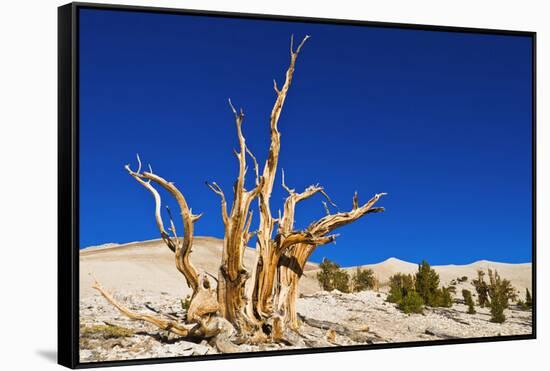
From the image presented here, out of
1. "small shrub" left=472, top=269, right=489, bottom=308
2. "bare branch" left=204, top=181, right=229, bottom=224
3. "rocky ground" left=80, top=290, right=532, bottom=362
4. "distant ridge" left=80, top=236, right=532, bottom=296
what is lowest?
"rocky ground" left=80, top=290, right=532, bottom=362

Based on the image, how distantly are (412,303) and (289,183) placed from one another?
Answer: 157 cm

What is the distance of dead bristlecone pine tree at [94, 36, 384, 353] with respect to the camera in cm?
919

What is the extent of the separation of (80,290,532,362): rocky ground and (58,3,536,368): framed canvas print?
15mm

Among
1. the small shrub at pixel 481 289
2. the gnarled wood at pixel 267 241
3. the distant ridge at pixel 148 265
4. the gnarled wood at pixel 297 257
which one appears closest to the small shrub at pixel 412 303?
the small shrub at pixel 481 289

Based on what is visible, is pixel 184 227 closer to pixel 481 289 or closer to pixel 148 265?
pixel 148 265

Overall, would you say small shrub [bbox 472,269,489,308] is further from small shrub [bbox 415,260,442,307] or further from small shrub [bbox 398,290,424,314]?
small shrub [bbox 398,290,424,314]

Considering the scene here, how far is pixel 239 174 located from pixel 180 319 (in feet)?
3.92

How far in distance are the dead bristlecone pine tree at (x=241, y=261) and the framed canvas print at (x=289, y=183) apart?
1 cm

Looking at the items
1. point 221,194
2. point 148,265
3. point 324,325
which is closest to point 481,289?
point 324,325

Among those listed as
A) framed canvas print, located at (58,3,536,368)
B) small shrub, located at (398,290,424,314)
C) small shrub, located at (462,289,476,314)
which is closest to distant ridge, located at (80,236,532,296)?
framed canvas print, located at (58,3,536,368)

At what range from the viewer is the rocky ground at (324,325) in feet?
29.2

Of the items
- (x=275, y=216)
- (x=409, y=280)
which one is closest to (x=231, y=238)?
(x=275, y=216)

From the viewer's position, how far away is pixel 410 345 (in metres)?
9.95

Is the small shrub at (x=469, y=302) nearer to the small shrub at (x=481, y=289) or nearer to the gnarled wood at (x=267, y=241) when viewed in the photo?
the small shrub at (x=481, y=289)
